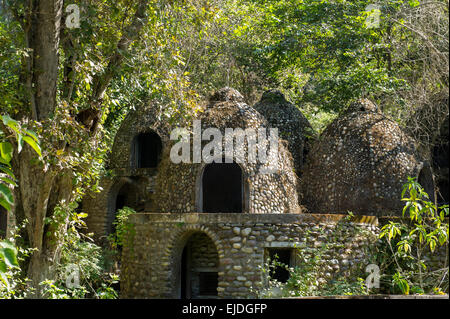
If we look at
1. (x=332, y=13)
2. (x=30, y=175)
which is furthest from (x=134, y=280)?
(x=332, y=13)

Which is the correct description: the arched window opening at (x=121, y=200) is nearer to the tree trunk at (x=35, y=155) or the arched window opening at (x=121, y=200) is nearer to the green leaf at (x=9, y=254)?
the tree trunk at (x=35, y=155)

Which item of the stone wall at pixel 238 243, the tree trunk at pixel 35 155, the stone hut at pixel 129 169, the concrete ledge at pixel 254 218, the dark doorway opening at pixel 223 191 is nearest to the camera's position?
the tree trunk at pixel 35 155

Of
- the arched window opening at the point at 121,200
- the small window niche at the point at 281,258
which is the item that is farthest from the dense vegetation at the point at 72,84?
the arched window opening at the point at 121,200

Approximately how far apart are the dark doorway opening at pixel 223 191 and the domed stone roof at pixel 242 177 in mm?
2884

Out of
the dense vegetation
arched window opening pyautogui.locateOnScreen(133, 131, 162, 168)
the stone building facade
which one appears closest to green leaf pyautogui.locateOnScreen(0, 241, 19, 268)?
the dense vegetation

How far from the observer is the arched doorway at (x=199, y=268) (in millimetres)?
12086

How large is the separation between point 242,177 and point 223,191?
387 cm

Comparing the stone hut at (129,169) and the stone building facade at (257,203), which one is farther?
the stone hut at (129,169)

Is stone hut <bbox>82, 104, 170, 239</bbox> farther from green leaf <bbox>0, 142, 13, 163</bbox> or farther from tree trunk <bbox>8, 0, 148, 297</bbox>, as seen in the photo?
green leaf <bbox>0, 142, 13, 163</bbox>

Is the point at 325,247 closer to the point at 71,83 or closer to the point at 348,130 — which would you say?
the point at 348,130

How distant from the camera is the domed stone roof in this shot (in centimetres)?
1205

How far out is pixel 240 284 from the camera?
10.0 metres

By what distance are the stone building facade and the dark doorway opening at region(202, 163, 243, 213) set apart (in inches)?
1.2

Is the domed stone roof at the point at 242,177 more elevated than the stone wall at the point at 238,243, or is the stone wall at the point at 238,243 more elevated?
the domed stone roof at the point at 242,177
